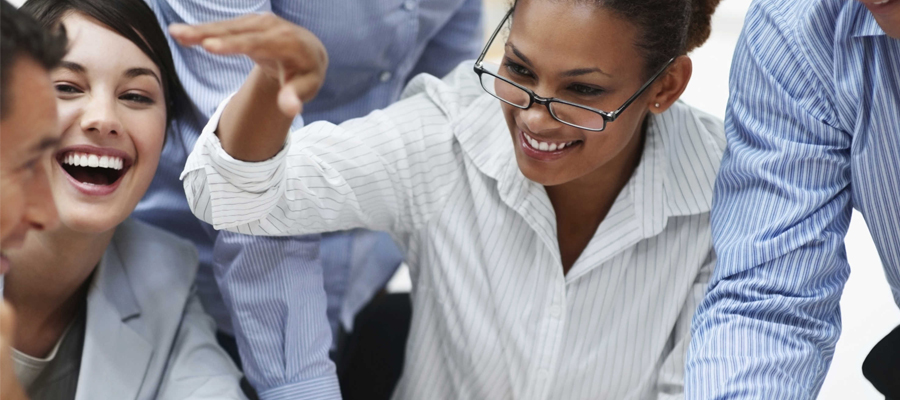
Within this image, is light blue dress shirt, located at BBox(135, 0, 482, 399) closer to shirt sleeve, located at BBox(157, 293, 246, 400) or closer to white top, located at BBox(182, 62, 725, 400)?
shirt sleeve, located at BBox(157, 293, 246, 400)

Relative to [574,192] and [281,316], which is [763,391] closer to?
[574,192]

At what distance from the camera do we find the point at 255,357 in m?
1.59

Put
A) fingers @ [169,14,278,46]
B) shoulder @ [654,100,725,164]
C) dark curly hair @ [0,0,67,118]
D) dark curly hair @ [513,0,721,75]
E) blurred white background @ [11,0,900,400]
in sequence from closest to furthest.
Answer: dark curly hair @ [0,0,67,118] < fingers @ [169,14,278,46] < dark curly hair @ [513,0,721,75] < shoulder @ [654,100,725,164] < blurred white background @ [11,0,900,400]

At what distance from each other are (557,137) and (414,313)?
0.41 meters

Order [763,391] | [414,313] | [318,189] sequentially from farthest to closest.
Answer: [414,313] → [318,189] → [763,391]

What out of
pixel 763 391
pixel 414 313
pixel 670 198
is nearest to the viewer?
pixel 763 391

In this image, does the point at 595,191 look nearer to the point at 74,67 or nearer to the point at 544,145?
the point at 544,145

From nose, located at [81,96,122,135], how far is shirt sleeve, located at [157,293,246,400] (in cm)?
37

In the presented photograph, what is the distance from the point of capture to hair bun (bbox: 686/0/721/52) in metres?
1.47

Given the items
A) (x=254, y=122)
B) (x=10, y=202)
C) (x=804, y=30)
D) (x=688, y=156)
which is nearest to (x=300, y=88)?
(x=254, y=122)

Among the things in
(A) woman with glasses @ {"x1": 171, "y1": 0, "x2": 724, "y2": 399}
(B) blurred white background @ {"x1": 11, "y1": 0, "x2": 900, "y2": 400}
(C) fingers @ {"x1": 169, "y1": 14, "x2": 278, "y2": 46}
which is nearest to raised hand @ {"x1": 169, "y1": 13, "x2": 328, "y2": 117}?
(C) fingers @ {"x1": 169, "y1": 14, "x2": 278, "y2": 46}

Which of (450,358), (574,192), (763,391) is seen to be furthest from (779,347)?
(450,358)

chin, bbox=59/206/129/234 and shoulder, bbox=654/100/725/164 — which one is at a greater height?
shoulder, bbox=654/100/725/164

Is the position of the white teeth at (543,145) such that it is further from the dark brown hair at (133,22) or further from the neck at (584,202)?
the dark brown hair at (133,22)
